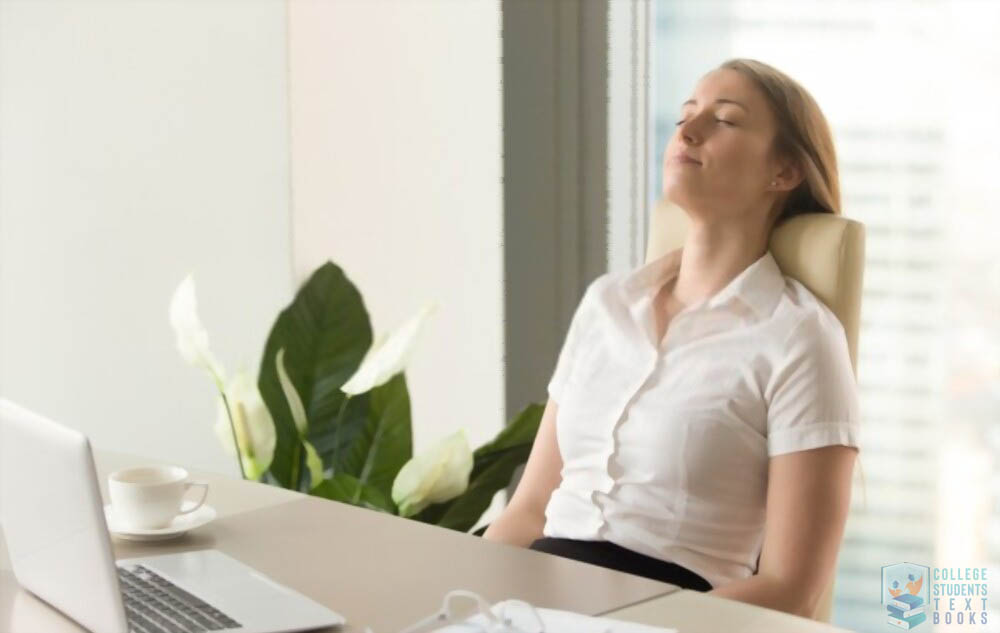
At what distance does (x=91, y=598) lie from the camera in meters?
1.21

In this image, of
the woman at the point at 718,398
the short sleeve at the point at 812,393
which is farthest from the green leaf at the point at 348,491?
the short sleeve at the point at 812,393

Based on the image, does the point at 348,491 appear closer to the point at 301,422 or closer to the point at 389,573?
the point at 301,422

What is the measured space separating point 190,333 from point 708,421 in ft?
3.07

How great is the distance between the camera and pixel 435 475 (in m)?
2.21

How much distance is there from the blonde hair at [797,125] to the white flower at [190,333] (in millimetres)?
968

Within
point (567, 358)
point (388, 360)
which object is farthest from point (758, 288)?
point (388, 360)

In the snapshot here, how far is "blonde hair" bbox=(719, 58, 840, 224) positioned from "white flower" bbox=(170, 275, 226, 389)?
968 mm

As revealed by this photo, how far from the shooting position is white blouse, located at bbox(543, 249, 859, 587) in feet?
5.83

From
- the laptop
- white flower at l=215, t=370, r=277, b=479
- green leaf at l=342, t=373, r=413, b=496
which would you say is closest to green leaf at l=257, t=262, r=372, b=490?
green leaf at l=342, t=373, r=413, b=496

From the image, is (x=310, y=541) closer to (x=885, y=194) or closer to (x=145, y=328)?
(x=885, y=194)

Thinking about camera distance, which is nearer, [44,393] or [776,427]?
[776,427]

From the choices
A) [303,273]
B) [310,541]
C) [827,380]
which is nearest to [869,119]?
[827,380]

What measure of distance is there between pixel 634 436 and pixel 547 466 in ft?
0.67

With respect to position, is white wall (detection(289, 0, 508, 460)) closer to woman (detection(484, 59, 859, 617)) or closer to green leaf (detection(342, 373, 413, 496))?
green leaf (detection(342, 373, 413, 496))
